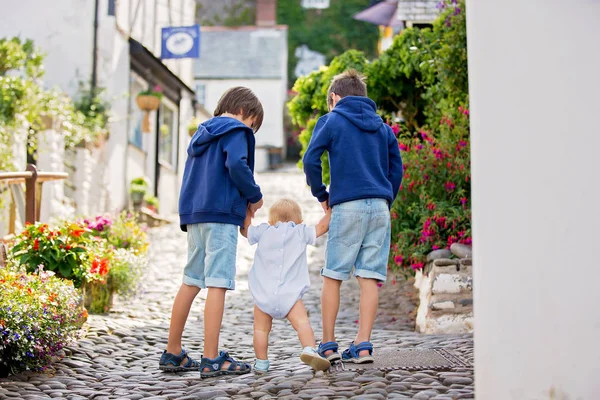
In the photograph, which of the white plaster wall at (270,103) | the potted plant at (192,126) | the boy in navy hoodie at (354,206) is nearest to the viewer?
the boy in navy hoodie at (354,206)

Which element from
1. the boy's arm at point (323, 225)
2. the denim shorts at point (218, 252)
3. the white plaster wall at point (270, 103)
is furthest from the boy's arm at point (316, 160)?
the white plaster wall at point (270, 103)

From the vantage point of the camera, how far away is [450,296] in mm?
6633

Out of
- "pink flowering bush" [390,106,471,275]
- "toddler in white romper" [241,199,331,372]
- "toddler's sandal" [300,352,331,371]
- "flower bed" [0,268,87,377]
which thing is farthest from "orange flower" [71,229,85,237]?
"toddler's sandal" [300,352,331,371]

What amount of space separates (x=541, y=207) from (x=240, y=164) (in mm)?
1826

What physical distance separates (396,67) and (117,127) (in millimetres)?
6159

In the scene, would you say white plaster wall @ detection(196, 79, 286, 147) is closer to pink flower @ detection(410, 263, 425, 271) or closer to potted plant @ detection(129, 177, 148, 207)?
potted plant @ detection(129, 177, 148, 207)

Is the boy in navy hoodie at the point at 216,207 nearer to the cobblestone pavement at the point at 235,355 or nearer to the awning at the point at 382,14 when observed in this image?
the cobblestone pavement at the point at 235,355

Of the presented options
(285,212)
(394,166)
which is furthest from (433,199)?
(285,212)

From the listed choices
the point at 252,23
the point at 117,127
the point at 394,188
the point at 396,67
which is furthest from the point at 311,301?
the point at 252,23

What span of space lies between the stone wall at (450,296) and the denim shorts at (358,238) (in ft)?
7.27

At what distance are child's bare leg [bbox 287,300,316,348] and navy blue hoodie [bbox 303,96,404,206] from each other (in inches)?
23.4

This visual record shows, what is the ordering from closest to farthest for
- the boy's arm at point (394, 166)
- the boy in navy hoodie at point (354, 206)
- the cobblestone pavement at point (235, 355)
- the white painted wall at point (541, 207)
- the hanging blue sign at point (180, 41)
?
the white painted wall at point (541, 207), the cobblestone pavement at point (235, 355), the boy in navy hoodie at point (354, 206), the boy's arm at point (394, 166), the hanging blue sign at point (180, 41)

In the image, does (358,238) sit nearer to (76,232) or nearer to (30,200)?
(76,232)

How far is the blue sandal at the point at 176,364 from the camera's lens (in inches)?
187
